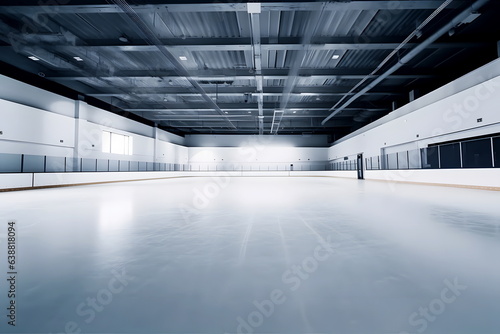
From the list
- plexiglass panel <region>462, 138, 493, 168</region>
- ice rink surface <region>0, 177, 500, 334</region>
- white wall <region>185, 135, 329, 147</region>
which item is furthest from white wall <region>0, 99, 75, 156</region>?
plexiglass panel <region>462, 138, 493, 168</region>

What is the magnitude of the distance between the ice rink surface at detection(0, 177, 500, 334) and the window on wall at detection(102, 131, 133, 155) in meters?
15.1

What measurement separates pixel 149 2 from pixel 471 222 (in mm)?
9262

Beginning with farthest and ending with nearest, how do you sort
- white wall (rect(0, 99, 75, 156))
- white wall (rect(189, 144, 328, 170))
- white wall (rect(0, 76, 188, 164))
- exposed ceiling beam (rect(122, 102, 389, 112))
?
white wall (rect(189, 144, 328, 170)), exposed ceiling beam (rect(122, 102, 389, 112)), white wall (rect(0, 76, 188, 164)), white wall (rect(0, 99, 75, 156))

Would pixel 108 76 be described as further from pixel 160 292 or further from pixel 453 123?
pixel 453 123

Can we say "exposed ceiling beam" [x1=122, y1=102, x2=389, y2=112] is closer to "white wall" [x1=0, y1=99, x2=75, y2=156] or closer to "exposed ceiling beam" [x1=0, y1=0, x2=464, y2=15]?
A: "white wall" [x1=0, y1=99, x2=75, y2=156]

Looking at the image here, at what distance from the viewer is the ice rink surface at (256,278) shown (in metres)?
1.47

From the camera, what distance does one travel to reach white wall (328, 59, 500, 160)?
9102 millimetres

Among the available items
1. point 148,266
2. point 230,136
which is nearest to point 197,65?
point 148,266

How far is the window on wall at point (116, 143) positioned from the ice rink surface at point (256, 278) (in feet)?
49.5

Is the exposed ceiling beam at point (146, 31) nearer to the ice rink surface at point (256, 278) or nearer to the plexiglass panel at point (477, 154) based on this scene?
the ice rink surface at point (256, 278)

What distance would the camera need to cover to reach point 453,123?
35.9ft

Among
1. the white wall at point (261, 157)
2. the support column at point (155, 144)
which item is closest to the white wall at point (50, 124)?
the support column at point (155, 144)

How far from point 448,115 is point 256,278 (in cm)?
1349

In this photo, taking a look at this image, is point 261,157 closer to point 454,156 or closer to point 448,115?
point 448,115
